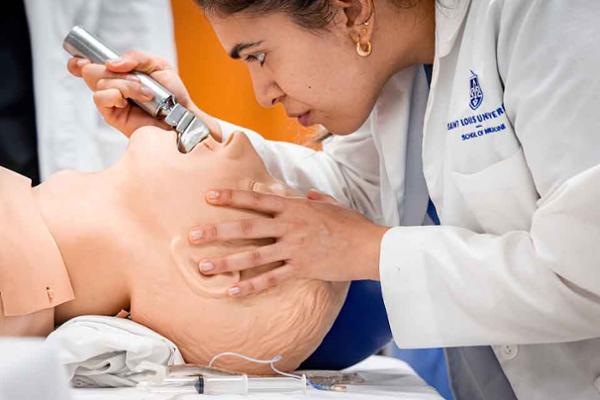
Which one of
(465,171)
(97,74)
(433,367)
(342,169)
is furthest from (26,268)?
(433,367)

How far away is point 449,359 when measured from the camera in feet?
5.58

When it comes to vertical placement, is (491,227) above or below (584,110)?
below

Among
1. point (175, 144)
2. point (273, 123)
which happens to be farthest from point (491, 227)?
point (273, 123)

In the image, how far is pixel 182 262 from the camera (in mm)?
1343

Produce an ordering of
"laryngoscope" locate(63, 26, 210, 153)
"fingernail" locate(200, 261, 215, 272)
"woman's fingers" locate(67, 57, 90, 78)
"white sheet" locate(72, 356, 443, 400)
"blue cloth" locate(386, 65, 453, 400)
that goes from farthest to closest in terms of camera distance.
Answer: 1. "blue cloth" locate(386, 65, 453, 400)
2. "woman's fingers" locate(67, 57, 90, 78)
3. "laryngoscope" locate(63, 26, 210, 153)
4. "fingernail" locate(200, 261, 215, 272)
5. "white sheet" locate(72, 356, 443, 400)

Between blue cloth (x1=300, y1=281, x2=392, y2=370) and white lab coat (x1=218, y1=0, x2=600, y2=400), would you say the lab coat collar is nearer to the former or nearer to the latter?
white lab coat (x1=218, y1=0, x2=600, y2=400)

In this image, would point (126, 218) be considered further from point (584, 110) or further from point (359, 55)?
point (584, 110)

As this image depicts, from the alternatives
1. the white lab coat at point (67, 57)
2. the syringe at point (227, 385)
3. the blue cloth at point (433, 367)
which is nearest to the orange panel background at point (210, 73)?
the white lab coat at point (67, 57)

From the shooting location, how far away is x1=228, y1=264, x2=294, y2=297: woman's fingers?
1.34 m

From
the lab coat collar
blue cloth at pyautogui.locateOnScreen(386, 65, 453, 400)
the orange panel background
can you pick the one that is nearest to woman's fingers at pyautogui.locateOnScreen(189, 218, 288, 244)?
the lab coat collar

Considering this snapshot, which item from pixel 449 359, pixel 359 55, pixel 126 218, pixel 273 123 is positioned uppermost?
pixel 359 55

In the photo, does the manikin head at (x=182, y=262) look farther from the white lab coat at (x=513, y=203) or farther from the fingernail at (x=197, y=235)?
the white lab coat at (x=513, y=203)

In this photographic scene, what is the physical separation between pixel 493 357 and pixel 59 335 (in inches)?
29.5

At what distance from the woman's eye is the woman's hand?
230 millimetres
